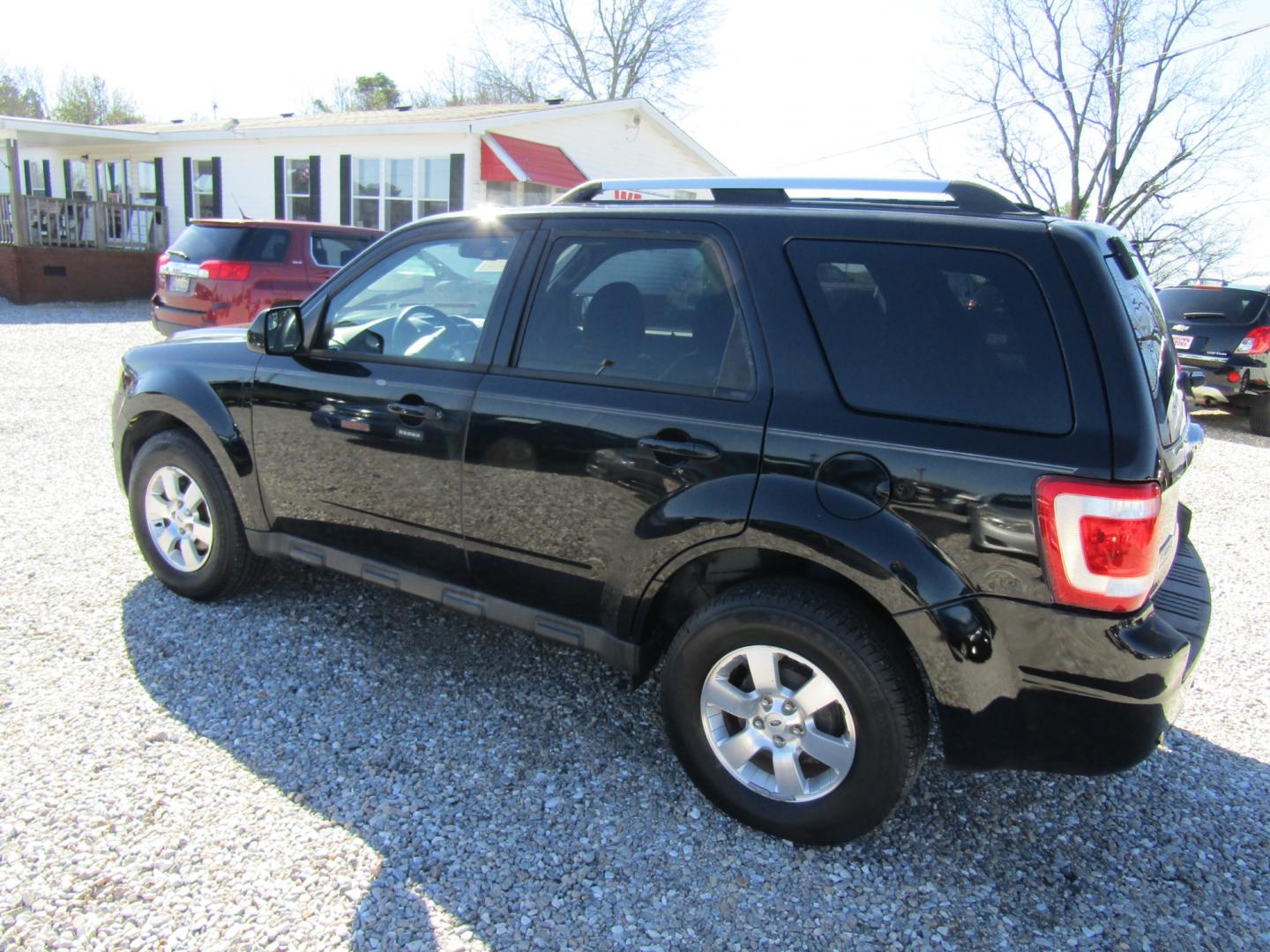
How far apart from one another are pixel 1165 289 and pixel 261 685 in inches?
426

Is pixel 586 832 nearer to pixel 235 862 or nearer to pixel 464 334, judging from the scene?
pixel 235 862

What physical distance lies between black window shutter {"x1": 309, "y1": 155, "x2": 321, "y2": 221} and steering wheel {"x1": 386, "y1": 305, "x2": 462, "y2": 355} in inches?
679

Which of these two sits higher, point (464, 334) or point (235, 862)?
point (464, 334)

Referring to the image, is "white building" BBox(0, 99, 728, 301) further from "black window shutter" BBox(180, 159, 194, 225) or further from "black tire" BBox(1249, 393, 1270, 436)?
"black tire" BBox(1249, 393, 1270, 436)

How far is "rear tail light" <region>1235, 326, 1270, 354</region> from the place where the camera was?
984 cm

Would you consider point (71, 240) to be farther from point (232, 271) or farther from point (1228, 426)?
point (1228, 426)

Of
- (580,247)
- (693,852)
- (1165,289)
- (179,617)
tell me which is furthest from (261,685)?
(1165,289)

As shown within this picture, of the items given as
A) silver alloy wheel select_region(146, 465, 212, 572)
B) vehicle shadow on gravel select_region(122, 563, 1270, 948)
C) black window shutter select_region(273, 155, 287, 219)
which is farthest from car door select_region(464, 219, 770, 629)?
black window shutter select_region(273, 155, 287, 219)

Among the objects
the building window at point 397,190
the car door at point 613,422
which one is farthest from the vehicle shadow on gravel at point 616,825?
the building window at point 397,190

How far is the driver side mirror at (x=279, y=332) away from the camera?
139 inches

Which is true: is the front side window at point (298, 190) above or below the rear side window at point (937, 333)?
above

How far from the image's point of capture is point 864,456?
7.80ft

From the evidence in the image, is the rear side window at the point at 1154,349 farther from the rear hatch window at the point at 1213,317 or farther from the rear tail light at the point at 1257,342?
the rear tail light at the point at 1257,342

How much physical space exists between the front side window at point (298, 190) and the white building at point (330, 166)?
3cm
